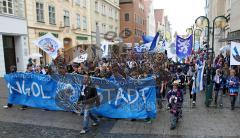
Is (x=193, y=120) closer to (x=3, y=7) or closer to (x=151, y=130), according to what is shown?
(x=151, y=130)

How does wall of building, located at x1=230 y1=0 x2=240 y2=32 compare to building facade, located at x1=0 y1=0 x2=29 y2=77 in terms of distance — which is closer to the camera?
wall of building, located at x1=230 y1=0 x2=240 y2=32

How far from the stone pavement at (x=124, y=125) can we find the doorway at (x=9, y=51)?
11.8 metres

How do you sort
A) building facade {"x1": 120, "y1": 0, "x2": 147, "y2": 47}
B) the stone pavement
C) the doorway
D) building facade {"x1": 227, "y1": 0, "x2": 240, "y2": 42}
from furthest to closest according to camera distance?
building facade {"x1": 120, "y1": 0, "x2": 147, "y2": 47} → the doorway → building facade {"x1": 227, "y1": 0, "x2": 240, "y2": 42} → the stone pavement

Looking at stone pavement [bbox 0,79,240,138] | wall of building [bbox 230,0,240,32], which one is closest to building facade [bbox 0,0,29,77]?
stone pavement [bbox 0,79,240,138]

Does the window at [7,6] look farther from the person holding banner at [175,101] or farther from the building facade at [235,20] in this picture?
the building facade at [235,20]

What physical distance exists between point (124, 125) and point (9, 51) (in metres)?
16.0

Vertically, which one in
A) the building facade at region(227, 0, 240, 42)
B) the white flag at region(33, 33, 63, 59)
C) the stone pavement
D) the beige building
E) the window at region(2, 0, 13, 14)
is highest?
the beige building

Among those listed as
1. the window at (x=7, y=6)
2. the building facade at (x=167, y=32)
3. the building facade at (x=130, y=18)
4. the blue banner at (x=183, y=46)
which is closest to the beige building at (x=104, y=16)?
the building facade at (x=130, y=18)

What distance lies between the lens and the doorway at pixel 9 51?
64.6 feet

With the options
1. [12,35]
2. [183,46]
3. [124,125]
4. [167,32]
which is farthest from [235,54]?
[167,32]

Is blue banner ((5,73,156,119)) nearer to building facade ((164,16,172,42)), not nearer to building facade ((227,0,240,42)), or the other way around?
building facade ((227,0,240,42))

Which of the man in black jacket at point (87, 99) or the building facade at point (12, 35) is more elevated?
the building facade at point (12, 35)

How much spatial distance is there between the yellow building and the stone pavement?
10.4 metres

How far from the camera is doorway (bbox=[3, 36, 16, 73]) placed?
64.6 feet
